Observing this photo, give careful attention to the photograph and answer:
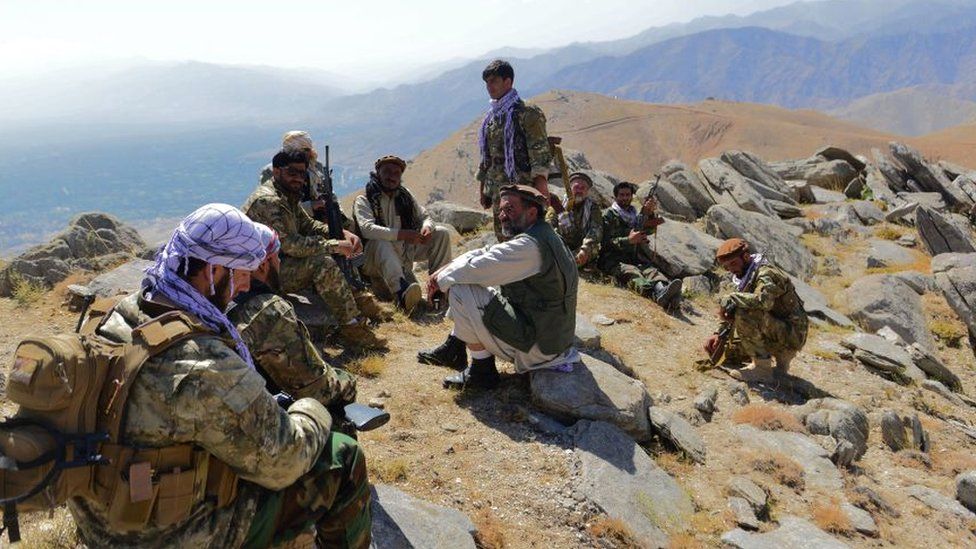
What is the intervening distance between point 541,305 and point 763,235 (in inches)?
381

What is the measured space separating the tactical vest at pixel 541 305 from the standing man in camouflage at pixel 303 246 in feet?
6.12

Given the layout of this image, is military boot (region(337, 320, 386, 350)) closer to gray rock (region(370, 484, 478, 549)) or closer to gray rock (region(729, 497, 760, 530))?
gray rock (region(370, 484, 478, 549))

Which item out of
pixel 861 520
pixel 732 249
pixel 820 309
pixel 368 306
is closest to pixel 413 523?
pixel 861 520

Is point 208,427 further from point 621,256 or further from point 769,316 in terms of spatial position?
point 621,256

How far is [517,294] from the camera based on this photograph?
219 inches

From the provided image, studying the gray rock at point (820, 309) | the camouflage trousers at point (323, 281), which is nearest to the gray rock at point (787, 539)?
the camouflage trousers at point (323, 281)

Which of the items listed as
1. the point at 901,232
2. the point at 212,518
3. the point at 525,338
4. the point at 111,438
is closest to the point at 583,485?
the point at 525,338

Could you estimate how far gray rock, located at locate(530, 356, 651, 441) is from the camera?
5477mm

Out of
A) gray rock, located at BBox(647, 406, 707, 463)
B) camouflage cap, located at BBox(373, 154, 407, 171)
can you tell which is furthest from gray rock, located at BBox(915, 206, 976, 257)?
camouflage cap, located at BBox(373, 154, 407, 171)

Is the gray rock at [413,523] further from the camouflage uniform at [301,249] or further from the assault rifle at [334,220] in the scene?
the assault rifle at [334,220]

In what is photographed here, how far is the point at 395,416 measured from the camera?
5449mm

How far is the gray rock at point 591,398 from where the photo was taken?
5.48m

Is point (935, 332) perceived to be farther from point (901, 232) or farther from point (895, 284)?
point (901, 232)

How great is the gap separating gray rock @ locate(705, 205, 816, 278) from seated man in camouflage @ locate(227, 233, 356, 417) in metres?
11.0
